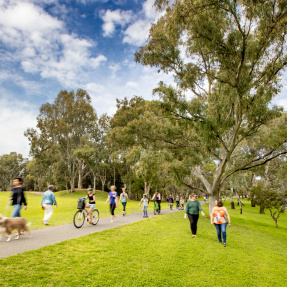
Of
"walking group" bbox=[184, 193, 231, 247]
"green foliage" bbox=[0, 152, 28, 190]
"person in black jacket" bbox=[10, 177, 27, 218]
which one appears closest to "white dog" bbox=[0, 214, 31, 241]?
"person in black jacket" bbox=[10, 177, 27, 218]

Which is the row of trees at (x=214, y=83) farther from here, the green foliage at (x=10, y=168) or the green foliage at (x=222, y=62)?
the green foliage at (x=10, y=168)

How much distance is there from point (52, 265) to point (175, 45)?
1227 cm

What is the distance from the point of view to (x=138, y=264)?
5020 millimetres

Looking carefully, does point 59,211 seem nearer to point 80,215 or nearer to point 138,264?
point 80,215

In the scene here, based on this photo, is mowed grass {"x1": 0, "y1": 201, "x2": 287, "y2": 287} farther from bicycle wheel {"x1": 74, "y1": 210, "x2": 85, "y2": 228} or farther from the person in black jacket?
the person in black jacket

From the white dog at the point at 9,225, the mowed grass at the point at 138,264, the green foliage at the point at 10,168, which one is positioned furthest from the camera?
the green foliage at the point at 10,168

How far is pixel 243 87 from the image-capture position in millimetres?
10891

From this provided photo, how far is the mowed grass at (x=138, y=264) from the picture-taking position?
409 centimetres

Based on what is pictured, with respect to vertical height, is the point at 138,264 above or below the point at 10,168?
below

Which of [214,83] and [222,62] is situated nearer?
[222,62]

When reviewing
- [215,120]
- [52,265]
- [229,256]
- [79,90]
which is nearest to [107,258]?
[52,265]

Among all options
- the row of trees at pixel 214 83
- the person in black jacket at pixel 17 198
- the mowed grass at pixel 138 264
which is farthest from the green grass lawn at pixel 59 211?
the row of trees at pixel 214 83

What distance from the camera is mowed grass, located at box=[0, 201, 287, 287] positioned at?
4.09 metres

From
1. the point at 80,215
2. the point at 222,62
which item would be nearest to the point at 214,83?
the point at 222,62
